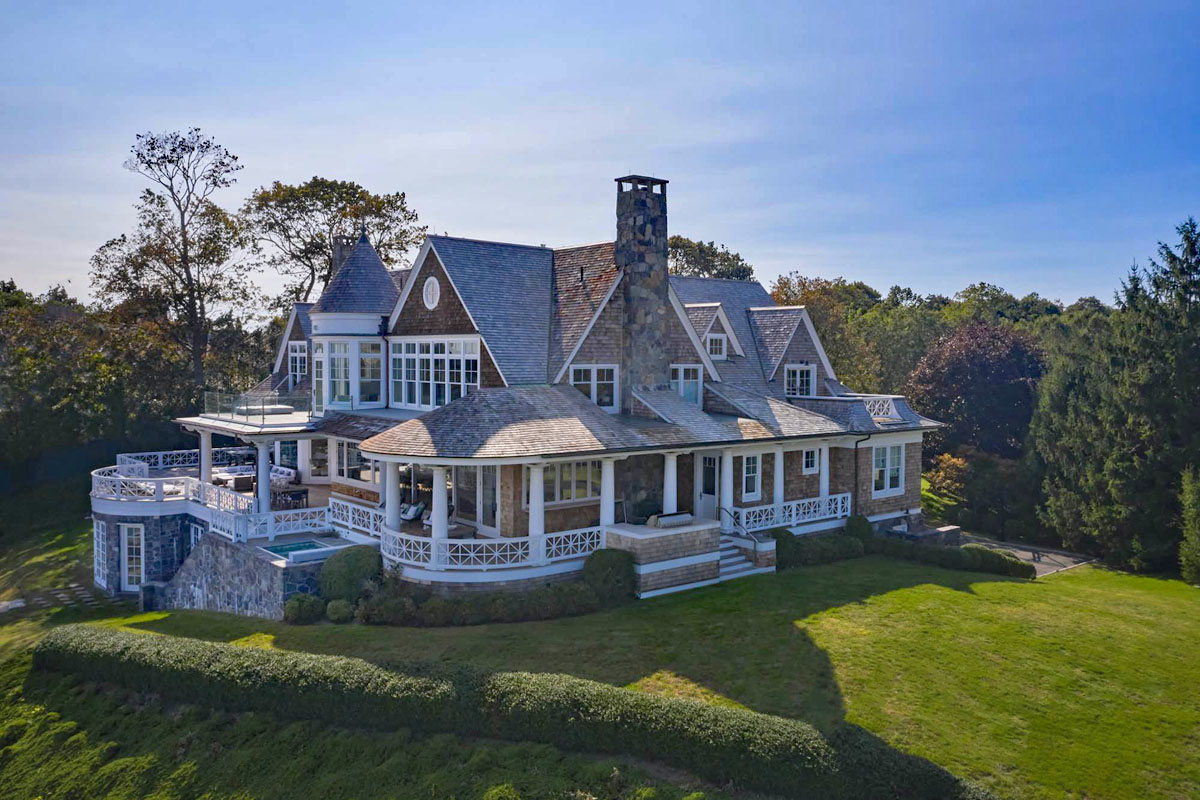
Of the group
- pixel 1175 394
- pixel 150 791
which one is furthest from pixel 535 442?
pixel 1175 394

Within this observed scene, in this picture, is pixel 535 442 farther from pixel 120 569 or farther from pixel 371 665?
pixel 120 569

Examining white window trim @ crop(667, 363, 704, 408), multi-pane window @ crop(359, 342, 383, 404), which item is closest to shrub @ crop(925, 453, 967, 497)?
white window trim @ crop(667, 363, 704, 408)

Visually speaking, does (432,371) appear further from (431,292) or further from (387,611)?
(387,611)

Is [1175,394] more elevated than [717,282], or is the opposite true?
[717,282]

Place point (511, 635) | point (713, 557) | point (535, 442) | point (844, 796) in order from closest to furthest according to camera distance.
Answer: point (844, 796) → point (511, 635) → point (535, 442) → point (713, 557)

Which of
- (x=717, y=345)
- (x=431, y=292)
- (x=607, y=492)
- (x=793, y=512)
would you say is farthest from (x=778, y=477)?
(x=431, y=292)

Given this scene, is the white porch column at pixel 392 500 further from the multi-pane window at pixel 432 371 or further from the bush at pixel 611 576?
the bush at pixel 611 576

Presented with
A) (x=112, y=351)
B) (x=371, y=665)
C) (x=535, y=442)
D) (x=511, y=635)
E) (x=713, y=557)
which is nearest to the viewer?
(x=371, y=665)
